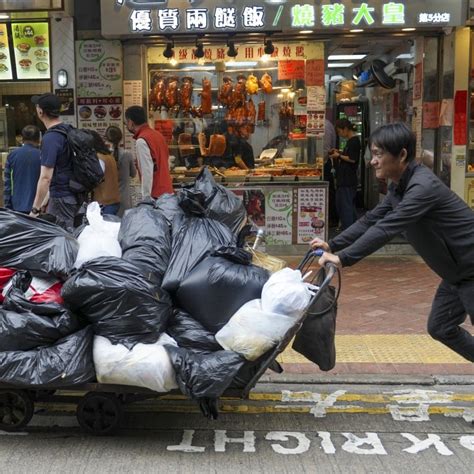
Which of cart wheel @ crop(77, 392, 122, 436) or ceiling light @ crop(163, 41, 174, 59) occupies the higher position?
ceiling light @ crop(163, 41, 174, 59)

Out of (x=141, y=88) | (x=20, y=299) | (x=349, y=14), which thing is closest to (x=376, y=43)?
(x=349, y=14)

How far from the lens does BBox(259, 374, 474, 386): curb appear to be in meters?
5.00

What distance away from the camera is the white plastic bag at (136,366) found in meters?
3.62

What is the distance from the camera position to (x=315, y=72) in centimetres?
966

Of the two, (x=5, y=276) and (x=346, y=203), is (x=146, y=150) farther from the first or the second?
(x=346, y=203)

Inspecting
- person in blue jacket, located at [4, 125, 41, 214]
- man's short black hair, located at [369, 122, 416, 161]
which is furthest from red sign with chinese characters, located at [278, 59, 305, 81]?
man's short black hair, located at [369, 122, 416, 161]

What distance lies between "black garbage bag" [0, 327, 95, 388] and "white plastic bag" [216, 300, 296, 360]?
2.66 ft

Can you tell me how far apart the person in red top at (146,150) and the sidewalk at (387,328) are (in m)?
2.42

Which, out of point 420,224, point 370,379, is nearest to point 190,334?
point 420,224

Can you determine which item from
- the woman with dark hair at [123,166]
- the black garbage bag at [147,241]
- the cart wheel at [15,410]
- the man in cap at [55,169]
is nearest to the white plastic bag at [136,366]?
the black garbage bag at [147,241]

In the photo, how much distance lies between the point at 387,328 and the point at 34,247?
3525 mm

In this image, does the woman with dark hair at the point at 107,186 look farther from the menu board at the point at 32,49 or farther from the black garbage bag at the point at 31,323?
the black garbage bag at the point at 31,323

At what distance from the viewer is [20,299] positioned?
3.80 meters

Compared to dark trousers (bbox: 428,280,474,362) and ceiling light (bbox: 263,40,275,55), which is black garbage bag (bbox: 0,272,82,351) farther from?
ceiling light (bbox: 263,40,275,55)
